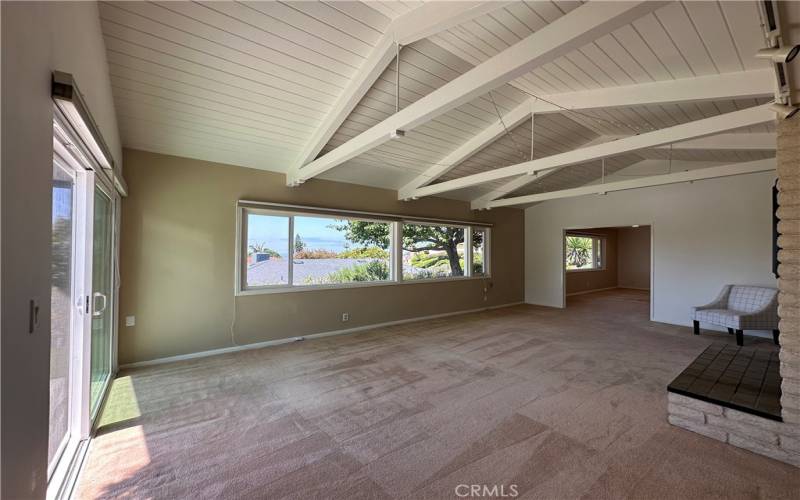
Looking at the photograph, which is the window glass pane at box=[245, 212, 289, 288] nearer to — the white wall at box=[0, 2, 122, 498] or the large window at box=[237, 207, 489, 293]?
the large window at box=[237, 207, 489, 293]

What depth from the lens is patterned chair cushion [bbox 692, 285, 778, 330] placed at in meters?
4.64

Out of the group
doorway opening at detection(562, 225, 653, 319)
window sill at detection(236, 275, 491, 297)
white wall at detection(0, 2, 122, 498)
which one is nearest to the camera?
white wall at detection(0, 2, 122, 498)

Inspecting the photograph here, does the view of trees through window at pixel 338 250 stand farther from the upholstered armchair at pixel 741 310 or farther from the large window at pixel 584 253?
the large window at pixel 584 253

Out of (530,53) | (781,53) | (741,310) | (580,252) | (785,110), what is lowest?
(741,310)

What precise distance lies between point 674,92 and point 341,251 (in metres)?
4.43

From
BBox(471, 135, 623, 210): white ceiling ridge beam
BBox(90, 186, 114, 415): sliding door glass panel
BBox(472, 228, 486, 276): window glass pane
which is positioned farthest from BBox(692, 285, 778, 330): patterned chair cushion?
BBox(90, 186, 114, 415): sliding door glass panel

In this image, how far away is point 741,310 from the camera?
199 inches

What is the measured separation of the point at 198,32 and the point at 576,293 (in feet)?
35.0

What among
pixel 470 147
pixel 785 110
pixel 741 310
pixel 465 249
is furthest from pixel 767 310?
pixel 470 147

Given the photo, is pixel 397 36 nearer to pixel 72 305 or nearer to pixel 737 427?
pixel 72 305

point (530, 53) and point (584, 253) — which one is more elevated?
point (530, 53)

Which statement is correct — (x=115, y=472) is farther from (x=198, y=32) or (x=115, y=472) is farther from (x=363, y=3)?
(x=363, y=3)

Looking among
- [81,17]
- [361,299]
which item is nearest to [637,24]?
[81,17]

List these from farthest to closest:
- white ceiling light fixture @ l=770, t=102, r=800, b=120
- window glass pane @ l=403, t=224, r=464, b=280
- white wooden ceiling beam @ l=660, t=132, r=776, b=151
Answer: window glass pane @ l=403, t=224, r=464, b=280 < white wooden ceiling beam @ l=660, t=132, r=776, b=151 < white ceiling light fixture @ l=770, t=102, r=800, b=120
